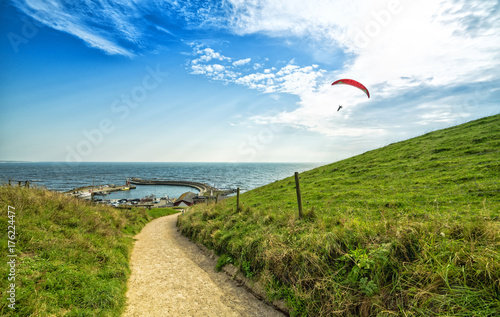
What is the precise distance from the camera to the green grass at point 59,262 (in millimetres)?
5145

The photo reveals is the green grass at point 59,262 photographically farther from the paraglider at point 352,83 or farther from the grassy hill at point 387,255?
the paraglider at point 352,83

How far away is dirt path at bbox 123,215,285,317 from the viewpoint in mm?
6527

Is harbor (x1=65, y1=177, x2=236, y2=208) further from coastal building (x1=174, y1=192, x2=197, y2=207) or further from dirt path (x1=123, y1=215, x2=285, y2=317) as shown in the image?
dirt path (x1=123, y1=215, x2=285, y2=317)

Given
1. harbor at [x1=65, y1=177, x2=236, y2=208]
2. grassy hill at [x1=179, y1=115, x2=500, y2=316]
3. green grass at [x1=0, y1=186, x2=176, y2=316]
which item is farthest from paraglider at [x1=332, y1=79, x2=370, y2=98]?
harbor at [x1=65, y1=177, x2=236, y2=208]

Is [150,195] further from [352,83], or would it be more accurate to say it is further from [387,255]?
[387,255]

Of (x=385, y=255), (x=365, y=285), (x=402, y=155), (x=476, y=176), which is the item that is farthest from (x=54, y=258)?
(x=402, y=155)

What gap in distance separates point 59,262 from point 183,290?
4.16 m

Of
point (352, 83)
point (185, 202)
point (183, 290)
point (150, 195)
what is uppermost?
point (352, 83)

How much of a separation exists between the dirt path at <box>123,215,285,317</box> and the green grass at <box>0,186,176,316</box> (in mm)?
666

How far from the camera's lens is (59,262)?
6.74 m

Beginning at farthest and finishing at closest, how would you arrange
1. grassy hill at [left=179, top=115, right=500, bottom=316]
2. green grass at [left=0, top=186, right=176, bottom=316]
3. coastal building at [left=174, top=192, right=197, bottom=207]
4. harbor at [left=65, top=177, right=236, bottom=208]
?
harbor at [left=65, top=177, right=236, bottom=208] → coastal building at [left=174, top=192, right=197, bottom=207] → green grass at [left=0, top=186, right=176, bottom=316] → grassy hill at [left=179, top=115, right=500, bottom=316]

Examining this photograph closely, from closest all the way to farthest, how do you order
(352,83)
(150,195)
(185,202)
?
1. (352,83)
2. (185,202)
3. (150,195)

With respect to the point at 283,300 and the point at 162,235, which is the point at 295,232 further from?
the point at 162,235

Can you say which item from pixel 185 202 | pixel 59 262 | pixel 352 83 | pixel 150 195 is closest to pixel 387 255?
pixel 59 262
